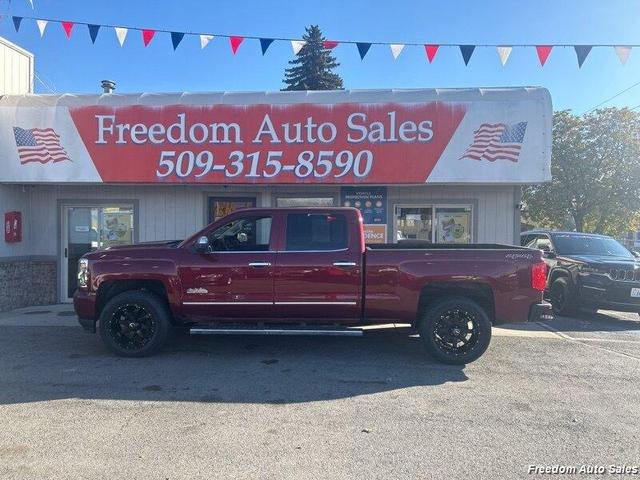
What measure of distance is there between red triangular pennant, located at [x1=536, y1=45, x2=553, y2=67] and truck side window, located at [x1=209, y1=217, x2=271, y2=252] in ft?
22.4

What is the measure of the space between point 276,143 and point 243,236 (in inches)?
143

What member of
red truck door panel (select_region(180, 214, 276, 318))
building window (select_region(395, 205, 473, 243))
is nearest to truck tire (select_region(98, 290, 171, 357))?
red truck door panel (select_region(180, 214, 276, 318))

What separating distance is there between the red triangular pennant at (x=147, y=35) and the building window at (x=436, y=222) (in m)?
6.19

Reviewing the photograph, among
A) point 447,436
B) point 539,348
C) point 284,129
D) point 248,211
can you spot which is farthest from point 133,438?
point 284,129

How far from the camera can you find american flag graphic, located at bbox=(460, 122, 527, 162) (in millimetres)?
9102

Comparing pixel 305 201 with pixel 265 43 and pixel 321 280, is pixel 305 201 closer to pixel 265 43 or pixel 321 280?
pixel 265 43

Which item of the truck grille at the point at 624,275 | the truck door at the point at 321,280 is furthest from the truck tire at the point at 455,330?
the truck grille at the point at 624,275

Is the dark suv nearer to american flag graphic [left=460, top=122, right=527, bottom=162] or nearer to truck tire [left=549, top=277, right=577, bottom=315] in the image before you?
truck tire [left=549, top=277, right=577, bottom=315]

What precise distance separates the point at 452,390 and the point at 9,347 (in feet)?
20.2

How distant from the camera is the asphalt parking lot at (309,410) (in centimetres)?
353

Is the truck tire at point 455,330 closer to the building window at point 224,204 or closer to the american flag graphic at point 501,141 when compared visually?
the american flag graphic at point 501,141

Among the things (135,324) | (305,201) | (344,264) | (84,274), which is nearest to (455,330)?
(344,264)

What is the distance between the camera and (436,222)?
33.2 feet

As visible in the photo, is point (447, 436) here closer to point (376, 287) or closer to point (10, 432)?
point (376, 287)
